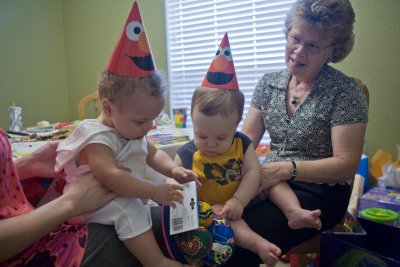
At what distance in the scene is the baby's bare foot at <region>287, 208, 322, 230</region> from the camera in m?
1.17

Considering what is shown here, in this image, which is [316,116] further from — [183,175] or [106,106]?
[106,106]

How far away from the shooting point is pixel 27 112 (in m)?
3.45

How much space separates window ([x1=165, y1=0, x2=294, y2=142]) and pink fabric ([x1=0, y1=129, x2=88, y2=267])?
222cm

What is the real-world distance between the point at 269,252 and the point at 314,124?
1.92 feet

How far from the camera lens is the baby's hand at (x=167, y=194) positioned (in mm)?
926

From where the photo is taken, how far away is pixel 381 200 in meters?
2.01

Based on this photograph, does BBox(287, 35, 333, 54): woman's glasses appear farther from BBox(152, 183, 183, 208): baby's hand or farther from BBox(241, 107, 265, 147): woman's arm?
BBox(152, 183, 183, 208): baby's hand

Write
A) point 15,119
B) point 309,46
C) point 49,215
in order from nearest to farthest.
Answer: point 49,215 < point 309,46 < point 15,119

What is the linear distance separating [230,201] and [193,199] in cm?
20

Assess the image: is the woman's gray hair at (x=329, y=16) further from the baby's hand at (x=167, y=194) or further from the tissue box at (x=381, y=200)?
the tissue box at (x=381, y=200)

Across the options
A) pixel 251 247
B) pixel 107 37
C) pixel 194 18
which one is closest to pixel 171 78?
pixel 194 18

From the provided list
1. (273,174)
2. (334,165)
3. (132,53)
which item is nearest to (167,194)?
(132,53)

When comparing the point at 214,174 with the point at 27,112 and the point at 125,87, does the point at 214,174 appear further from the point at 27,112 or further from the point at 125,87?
the point at 27,112

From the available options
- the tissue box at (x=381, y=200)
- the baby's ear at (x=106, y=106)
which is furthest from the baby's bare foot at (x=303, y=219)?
the tissue box at (x=381, y=200)
